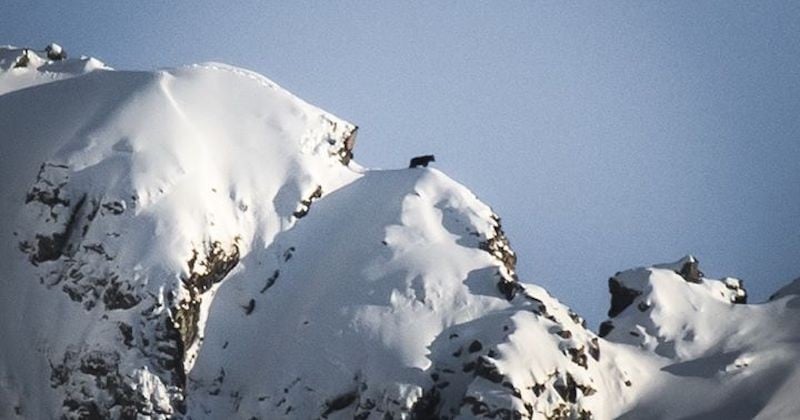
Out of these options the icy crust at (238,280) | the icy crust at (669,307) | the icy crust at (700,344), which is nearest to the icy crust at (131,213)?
the icy crust at (238,280)

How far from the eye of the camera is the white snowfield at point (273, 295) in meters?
75.4

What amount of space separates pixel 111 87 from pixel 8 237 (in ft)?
62.2

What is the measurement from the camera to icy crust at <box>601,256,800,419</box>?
8338 centimetres

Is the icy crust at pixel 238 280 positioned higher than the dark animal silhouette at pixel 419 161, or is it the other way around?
the dark animal silhouette at pixel 419 161

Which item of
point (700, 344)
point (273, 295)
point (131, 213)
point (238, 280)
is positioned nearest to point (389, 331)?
point (273, 295)

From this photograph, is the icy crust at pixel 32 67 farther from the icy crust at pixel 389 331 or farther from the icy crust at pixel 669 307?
the icy crust at pixel 669 307

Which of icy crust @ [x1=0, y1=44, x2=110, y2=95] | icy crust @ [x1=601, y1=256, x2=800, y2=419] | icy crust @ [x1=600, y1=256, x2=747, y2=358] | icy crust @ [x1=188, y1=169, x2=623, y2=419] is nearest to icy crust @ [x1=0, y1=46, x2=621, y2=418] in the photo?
icy crust @ [x1=188, y1=169, x2=623, y2=419]

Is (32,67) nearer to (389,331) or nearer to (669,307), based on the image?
(389,331)

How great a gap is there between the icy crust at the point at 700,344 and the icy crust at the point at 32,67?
2413 inches

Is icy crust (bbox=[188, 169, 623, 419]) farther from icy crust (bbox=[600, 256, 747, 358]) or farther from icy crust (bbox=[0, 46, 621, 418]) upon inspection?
icy crust (bbox=[600, 256, 747, 358])

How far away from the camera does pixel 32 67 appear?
10156 cm

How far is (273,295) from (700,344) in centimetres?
4251

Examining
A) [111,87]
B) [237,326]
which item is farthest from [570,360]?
[111,87]

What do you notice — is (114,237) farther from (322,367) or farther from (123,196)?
(322,367)
